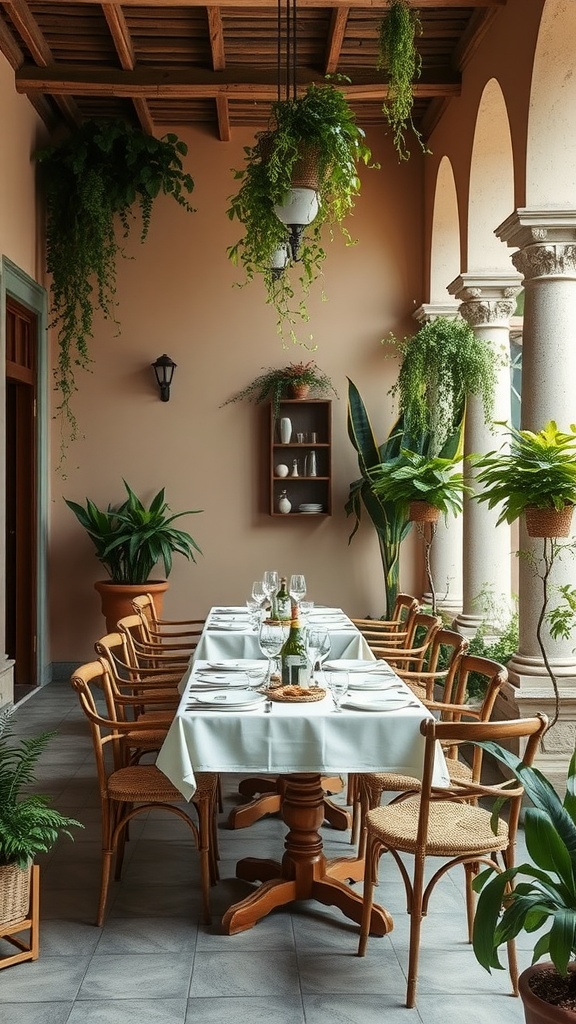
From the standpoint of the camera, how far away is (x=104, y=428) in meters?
8.27

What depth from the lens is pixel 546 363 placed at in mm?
4988

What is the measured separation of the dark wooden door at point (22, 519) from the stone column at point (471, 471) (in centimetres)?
323

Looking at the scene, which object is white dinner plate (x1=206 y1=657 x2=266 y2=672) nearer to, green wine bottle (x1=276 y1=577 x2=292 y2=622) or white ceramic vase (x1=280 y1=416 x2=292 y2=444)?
green wine bottle (x1=276 y1=577 x2=292 y2=622)

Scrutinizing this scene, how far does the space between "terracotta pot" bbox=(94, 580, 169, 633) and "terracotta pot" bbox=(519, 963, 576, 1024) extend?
5504mm

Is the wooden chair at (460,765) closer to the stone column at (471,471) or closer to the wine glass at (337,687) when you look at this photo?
the wine glass at (337,687)

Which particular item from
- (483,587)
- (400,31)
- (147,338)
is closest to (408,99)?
(400,31)

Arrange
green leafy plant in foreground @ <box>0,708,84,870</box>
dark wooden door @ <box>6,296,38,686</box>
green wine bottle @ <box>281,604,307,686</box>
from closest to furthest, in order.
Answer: green leafy plant in foreground @ <box>0,708,84,870</box> → green wine bottle @ <box>281,604,307,686</box> → dark wooden door @ <box>6,296,38,686</box>

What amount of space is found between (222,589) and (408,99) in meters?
4.29

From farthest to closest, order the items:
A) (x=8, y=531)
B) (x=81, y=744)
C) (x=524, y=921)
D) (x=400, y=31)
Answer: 1. (x=8, y=531)
2. (x=81, y=744)
3. (x=400, y=31)
4. (x=524, y=921)

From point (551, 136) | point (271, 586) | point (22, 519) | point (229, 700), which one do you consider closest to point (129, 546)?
point (22, 519)

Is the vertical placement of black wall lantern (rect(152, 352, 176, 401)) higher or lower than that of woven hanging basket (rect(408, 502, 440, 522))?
higher

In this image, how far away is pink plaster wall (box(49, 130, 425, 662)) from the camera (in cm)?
826

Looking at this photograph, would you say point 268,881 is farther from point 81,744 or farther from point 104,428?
point 104,428

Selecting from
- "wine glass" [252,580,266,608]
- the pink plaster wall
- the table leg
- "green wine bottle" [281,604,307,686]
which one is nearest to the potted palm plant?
"green wine bottle" [281,604,307,686]
